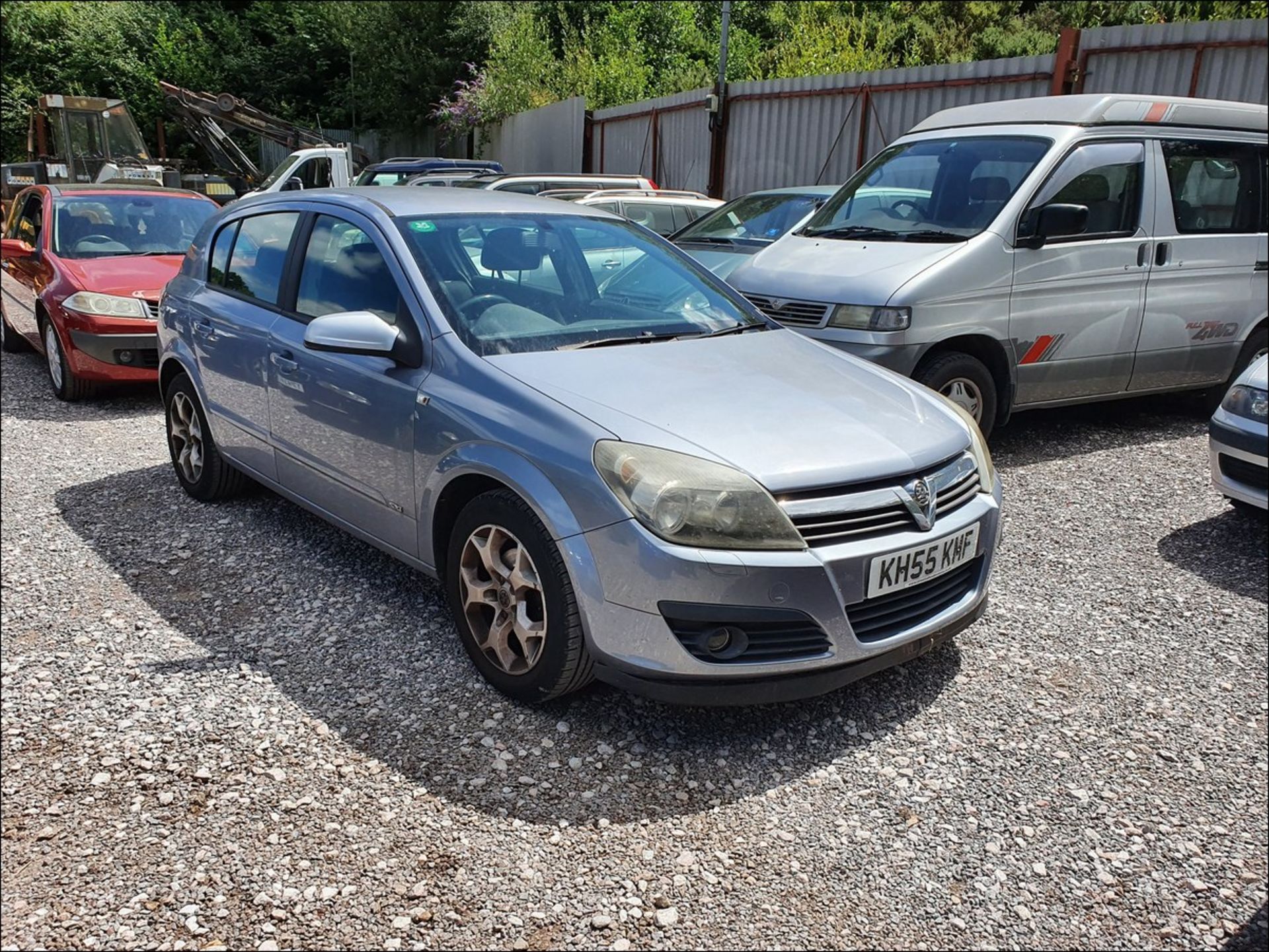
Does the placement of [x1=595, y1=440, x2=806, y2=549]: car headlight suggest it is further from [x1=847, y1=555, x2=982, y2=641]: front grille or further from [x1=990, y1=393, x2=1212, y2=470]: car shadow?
[x1=990, y1=393, x2=1212, y2=470]: car shadow

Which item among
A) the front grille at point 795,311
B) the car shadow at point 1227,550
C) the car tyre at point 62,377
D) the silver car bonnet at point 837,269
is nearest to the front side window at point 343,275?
the front grille at point 795,311

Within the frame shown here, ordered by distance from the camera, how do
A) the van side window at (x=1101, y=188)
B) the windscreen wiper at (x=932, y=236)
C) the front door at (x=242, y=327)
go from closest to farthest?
1. the front door at (x=242, y=327)
2. the windscreen wiper at (x=932, y=236)
3. the van side window at (x=1101, y=188)

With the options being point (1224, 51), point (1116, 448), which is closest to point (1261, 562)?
point (1116, 448)

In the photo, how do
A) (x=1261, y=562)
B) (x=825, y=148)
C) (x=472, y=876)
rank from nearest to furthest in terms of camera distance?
(x=472, y=876), (x=1261, y=562), (x=825, y=148)

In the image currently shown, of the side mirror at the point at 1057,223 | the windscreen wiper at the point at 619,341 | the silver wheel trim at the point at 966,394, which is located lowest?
the silver wheel trim at the point at 966,394

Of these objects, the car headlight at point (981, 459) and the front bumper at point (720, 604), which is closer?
the front bumper at point (720, 604)

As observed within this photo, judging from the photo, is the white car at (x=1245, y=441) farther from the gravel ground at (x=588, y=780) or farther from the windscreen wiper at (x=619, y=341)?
the windscreen wiper at (x=619, y=341)

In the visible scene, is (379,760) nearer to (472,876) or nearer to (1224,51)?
(472,876)

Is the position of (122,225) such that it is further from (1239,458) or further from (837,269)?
(1239,458)

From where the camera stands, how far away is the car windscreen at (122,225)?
841 cm

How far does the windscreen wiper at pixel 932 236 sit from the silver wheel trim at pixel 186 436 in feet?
13.7

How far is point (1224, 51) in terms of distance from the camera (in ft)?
32.1

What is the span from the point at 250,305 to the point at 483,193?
1.20m

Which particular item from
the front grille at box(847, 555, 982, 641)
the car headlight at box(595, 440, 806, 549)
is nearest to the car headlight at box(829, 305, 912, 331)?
the front grille at box(847, 555, 982, 641)
